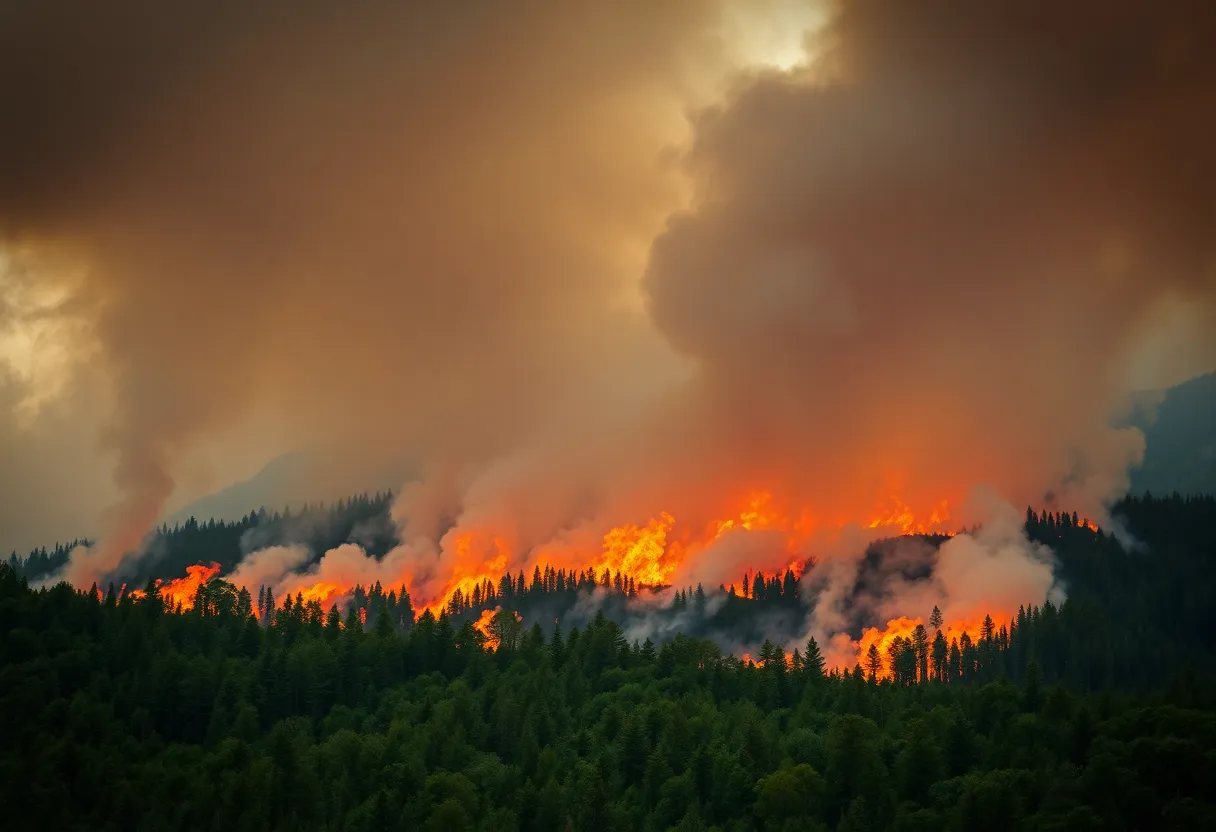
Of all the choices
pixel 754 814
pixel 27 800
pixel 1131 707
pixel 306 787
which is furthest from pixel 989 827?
pixel 27 800

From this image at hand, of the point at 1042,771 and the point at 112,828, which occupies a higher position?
the point at 1042,771

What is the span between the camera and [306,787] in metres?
187

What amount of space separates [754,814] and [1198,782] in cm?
6243

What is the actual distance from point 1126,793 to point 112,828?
142 meters

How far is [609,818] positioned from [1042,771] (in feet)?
210

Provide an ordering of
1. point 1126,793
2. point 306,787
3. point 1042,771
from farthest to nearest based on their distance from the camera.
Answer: point 306,787 → point 1042,771 → point 1126,793

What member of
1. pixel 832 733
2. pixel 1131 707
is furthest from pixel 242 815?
pixel 1131 707

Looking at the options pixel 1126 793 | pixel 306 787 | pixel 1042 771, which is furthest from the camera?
pixel 306 787

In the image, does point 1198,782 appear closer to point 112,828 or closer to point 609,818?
point 609,818

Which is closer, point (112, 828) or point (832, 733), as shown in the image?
point (112, 828)

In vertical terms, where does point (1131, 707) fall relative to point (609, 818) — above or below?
above

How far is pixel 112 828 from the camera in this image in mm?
175500

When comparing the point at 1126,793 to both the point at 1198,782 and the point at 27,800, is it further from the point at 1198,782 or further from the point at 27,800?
the point at 27,800

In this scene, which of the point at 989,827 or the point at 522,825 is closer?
the point at 989,827
